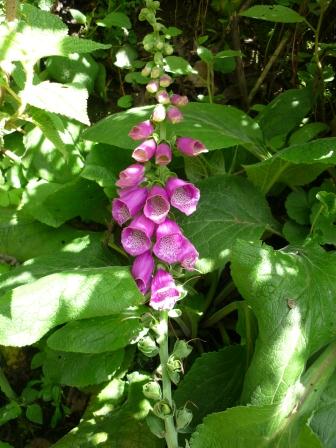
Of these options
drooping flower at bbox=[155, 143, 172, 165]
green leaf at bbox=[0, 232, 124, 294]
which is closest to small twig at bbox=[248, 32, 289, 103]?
green leaf at bbox=[0, 232, 124, 294]

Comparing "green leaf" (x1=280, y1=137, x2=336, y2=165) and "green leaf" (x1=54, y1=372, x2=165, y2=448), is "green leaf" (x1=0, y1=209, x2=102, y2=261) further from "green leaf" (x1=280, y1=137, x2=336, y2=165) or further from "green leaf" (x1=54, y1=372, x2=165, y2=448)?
"green leaf" (x1=280, y1=137, x2=336, y2=165)

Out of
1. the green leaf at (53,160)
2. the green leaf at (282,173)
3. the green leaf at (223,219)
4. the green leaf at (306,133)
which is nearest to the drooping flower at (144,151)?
the green leaf at (223,219)

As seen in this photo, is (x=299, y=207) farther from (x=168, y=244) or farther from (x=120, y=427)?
(x=120, y=427)

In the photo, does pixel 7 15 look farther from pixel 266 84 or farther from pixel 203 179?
pixel 266 84

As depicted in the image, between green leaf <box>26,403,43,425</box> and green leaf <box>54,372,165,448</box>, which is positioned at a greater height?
green leaf <box>54,372,165,448</box>

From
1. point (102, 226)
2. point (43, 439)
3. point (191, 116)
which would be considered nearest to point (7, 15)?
point (191, 116)

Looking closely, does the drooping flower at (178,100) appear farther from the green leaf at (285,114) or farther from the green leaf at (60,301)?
the green leaf at (285,114)

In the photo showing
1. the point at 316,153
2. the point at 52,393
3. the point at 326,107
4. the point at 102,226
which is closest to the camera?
the point at 316,153
